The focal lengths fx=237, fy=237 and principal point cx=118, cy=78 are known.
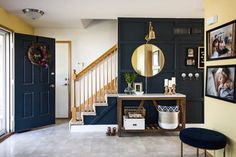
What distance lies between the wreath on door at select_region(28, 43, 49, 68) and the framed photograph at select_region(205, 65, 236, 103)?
11.4ft

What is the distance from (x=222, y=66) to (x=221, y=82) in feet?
0.65

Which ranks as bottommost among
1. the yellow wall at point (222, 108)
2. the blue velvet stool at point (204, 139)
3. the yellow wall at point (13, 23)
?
the blue velvet stool at point (204, 139)

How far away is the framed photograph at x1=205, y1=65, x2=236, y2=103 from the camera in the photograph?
272cm

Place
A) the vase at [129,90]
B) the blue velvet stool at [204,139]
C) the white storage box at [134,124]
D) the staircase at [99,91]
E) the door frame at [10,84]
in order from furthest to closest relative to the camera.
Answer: the staircase at [99,91]
the vase at [129,90]
the door frame at [10,84]
the white storage box at [134,124]
the blue velvet stool at [204,139]

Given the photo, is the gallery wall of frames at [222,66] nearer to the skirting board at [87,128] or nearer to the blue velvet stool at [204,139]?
the blue velvet stool at [204,139]

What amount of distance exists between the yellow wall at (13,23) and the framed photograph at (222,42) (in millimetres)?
3465

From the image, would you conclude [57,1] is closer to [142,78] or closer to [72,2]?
[72,2]

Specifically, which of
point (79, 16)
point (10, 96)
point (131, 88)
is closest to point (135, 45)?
point (131, 88)

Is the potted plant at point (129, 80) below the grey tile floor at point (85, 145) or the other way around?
the other way around

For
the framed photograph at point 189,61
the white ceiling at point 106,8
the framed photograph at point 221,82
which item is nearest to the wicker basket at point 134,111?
the framed photograph at point 189,61

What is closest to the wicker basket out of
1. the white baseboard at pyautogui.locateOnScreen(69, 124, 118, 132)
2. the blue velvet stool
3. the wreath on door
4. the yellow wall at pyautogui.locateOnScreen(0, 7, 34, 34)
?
the white baseboard at pyautogui.locateOnScreen(69, 124, 118, 132)

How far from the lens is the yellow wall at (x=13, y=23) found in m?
4.24

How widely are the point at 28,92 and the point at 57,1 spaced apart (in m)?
2.12

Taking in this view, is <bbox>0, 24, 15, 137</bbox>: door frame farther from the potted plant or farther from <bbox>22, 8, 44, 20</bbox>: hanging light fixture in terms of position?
the potted plant
